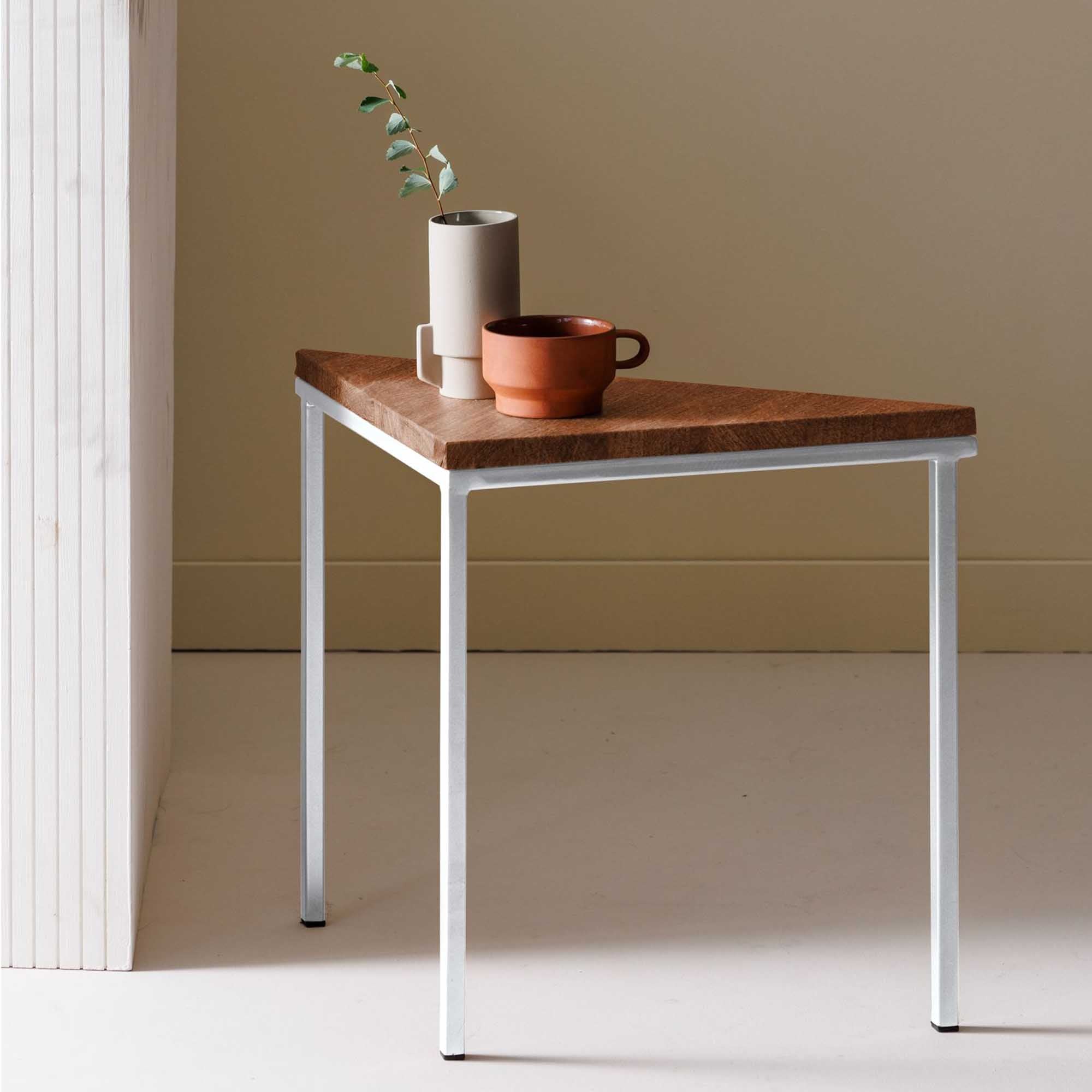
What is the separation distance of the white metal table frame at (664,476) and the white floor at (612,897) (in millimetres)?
103

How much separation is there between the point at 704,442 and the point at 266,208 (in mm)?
1763

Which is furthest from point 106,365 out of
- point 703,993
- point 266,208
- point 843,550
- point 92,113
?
point 843,550

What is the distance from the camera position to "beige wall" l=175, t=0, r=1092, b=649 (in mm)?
3111

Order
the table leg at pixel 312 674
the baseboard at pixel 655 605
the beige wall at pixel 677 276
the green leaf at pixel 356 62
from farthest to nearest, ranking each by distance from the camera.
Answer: the baseboard at pixel 655 605 < the beige wall at pixel 677 276 < the table leg at pixel 312 674 < the green leaf at pixel 356 62

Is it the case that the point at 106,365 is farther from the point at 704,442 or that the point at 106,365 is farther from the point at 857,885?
the point at 857,885

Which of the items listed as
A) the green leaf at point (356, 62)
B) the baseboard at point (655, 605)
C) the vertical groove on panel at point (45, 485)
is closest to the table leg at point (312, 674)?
the vertical groove on panel at point (45, 485)

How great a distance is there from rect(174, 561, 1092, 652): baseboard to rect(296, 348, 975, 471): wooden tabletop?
1464mm

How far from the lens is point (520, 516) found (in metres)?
3.24

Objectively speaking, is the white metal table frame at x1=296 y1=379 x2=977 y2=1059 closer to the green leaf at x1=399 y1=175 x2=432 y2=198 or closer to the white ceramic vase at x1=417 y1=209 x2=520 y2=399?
the white ceramic vase at x1=417 y1=209 x2=520 y2=399

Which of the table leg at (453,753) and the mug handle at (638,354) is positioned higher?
the mug handle at (638,354)

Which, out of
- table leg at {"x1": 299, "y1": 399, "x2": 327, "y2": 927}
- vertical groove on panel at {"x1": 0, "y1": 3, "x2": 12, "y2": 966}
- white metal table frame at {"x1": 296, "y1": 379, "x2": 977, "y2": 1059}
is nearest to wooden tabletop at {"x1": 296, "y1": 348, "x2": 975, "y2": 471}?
white metal table frame at {"x1": 296, "y1": 379, "x2": 977, "y2": 1059}

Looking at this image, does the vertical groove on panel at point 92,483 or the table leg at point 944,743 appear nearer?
the table leg at point 944,743

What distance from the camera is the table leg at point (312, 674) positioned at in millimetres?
1944

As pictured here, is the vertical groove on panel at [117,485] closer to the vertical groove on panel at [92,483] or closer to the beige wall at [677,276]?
the vertical groove on panel at [92,483]
